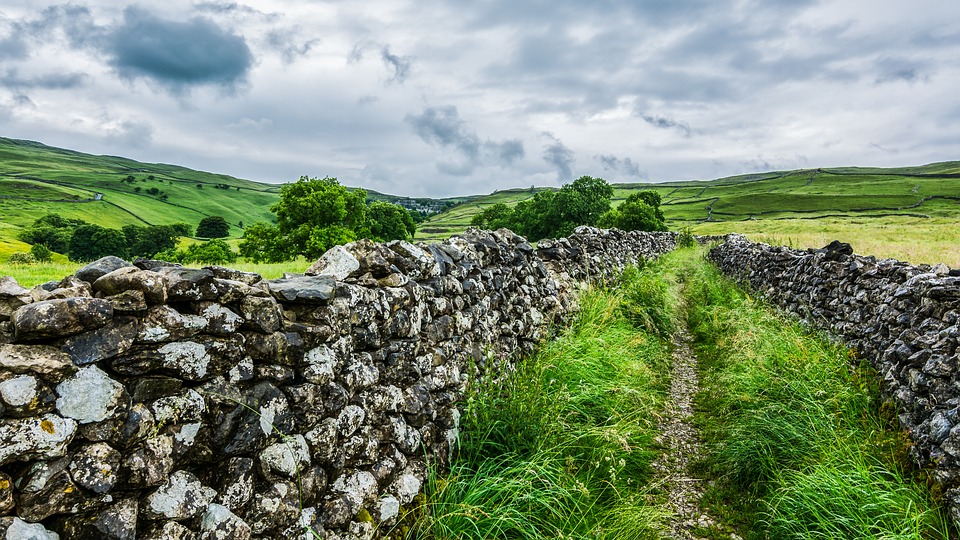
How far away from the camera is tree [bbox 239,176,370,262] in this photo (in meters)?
38.5

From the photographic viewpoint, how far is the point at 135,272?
2.63 meters

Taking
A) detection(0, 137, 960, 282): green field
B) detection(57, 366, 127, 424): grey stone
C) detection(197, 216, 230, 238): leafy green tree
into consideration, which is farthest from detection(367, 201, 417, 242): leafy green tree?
detection(57, 366, 127, 424): grey stone

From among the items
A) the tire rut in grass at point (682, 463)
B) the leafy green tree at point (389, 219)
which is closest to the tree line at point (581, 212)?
the leafy green tree at point (389, 219)

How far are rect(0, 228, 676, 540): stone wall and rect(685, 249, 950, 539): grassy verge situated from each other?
3.19 metres

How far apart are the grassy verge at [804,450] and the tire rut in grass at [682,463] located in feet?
0.57

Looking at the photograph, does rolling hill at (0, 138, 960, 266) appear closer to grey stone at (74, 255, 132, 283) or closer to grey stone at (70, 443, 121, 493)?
grey stone at (74, 255, 132, 283)

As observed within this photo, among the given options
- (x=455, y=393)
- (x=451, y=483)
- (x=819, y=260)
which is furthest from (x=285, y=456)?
(x=819, y=260)

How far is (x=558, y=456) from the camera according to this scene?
5086 millimetres

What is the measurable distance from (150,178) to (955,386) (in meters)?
211

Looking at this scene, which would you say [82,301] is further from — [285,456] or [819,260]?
[819,260]

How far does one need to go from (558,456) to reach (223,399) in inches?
135

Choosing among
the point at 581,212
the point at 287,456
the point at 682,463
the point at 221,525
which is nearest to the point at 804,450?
the point at 682,463

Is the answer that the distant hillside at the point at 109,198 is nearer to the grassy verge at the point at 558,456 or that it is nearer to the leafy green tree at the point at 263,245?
the leafy green tree at the point at 263,245

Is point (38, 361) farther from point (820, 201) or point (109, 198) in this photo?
point (109, 198)
